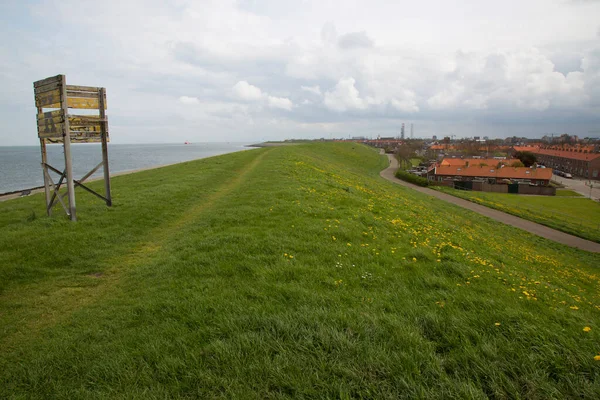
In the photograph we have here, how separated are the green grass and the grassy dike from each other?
2484 centimetres

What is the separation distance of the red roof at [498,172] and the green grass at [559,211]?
24.1 ft

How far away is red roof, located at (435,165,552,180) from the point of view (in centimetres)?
6494

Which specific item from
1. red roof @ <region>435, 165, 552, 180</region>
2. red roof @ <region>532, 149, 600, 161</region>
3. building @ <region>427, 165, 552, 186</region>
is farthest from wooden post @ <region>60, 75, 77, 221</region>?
red roof @ <region>532, 149, 600, 161</region>

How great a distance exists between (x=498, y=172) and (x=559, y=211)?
30568 millimetres

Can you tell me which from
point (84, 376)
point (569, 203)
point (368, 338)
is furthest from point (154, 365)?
point (569, 203)

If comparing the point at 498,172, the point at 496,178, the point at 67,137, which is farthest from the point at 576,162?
the point at 67,137

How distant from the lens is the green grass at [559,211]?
2800cm

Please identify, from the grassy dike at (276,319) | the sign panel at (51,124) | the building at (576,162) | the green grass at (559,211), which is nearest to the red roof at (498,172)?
the green grass at (559,211)

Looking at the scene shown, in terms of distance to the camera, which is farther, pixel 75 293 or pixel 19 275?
pixel 19 275

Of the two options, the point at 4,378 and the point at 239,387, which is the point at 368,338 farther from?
the point at 4,378

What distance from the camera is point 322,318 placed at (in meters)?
4.52

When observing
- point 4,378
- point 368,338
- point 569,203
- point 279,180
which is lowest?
point 569,203

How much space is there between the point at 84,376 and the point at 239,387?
1.86m

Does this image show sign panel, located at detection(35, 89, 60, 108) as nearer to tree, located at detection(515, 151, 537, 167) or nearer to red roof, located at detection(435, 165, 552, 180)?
red roof, located at detection(435, 165, 552, 180)
